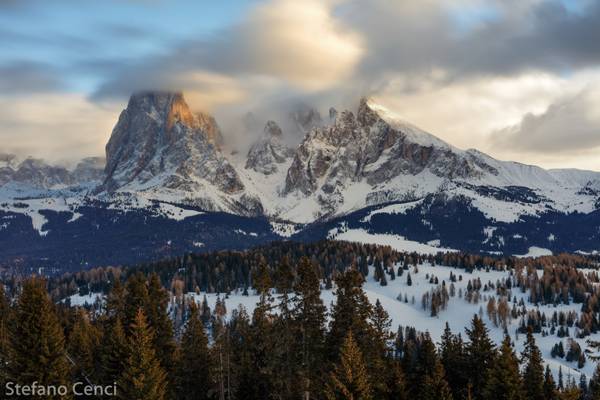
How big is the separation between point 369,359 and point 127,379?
25.3 metres

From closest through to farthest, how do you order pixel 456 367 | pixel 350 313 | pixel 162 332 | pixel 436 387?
pixel 436 387, pixel 350 313, pixel 162 332, pixel 456 367

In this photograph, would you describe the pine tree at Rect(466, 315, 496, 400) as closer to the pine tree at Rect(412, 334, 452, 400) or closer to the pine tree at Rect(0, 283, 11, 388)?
the pine tree at Rect(412, 334, 452, 400)

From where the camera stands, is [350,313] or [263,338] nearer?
[350,313]

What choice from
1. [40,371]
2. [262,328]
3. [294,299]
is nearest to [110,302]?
[262,328]

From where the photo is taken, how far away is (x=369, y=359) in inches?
2469

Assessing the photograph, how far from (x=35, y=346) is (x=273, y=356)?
2521 centimetres

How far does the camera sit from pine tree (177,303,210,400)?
74.8 meters

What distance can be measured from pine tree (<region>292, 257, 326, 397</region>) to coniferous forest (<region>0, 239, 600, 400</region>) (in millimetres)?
124

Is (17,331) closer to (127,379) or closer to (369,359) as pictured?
(127,379)

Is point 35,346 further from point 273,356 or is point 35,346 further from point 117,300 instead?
point 117,300

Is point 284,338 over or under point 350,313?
under

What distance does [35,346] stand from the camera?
45.4 m

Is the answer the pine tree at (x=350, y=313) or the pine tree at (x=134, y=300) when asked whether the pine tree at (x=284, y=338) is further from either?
the pine tree at (x=134, y=300)

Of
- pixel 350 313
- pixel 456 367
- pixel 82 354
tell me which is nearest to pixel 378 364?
pixel 350 313
